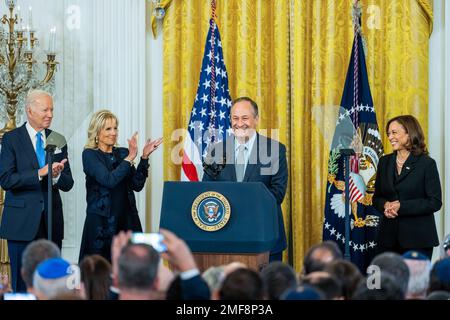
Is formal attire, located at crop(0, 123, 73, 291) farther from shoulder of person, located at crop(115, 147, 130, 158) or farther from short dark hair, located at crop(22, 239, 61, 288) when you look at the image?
short dark hair, located at crop(22, 239, 61, 288)

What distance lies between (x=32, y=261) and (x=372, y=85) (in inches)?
173

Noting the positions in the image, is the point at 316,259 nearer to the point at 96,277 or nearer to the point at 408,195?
the point at 96,277

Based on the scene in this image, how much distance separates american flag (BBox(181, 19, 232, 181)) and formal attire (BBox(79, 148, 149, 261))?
97cm

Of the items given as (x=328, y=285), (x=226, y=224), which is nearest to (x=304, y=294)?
(x=328, y=285)

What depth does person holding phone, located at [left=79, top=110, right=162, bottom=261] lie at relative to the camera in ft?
20.3

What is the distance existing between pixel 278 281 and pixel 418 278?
0.68 metres

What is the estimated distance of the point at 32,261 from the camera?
3617mm

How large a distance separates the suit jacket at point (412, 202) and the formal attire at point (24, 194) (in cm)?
227

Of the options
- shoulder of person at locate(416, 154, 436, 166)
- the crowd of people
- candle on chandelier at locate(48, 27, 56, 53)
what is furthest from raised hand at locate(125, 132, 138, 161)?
the crowd of people

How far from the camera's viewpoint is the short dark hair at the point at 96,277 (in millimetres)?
3459

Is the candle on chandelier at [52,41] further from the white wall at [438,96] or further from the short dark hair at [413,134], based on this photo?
the white wall at [438,96]

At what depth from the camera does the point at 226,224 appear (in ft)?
16.9
